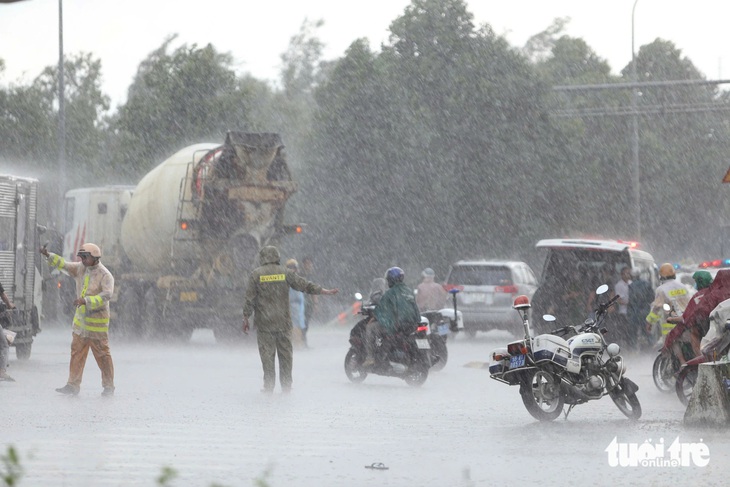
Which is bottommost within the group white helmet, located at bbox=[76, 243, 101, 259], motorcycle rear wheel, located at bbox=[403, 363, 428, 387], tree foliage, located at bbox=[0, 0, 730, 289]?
motorcycle rear wheel, located at bbox=[403, 363, 428, 387]

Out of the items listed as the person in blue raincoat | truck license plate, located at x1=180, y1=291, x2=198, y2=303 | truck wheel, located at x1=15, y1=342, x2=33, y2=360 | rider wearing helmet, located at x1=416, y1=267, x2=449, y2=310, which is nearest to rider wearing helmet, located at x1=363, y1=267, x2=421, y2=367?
truck wheel, located at x1=15, y1=342, x2=33, y2=360

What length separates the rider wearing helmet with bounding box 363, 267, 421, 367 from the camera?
59.2 ft

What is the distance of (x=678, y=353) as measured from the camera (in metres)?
15.8

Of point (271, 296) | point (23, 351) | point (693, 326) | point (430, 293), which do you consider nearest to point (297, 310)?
point (430, 293)

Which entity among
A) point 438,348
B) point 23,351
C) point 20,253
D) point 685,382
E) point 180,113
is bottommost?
point 23,351

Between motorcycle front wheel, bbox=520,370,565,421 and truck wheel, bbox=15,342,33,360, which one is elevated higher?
motorcycle front wheel, bbox=520,370,565,421

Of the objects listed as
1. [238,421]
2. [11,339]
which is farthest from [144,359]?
[238,421]

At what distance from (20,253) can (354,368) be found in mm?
6053

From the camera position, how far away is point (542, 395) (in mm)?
13391

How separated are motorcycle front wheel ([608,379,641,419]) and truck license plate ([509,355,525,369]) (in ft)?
2.79

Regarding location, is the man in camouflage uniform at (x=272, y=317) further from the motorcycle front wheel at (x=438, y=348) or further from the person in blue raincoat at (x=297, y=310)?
the person in blue raincoat at (x=297, y=310)

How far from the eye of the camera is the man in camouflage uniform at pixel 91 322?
51.9 feet

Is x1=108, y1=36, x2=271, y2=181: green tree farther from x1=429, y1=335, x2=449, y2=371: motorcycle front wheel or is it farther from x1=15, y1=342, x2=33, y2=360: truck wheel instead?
x1=429, y1=335, x2=449, y2=371: motorcycle front wheel

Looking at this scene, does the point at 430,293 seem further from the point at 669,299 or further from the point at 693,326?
the point at 693,326
